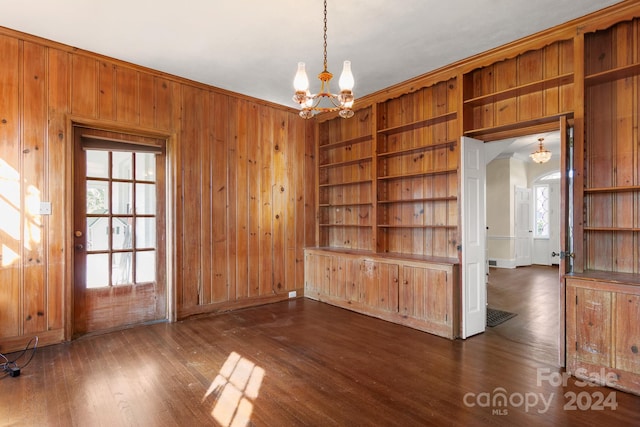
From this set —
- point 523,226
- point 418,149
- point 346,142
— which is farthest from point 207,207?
point 523,226

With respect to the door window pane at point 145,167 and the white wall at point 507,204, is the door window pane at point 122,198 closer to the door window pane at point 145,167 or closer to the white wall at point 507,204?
the door window pane at point 145,167

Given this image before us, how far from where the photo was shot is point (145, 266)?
397 centimetres

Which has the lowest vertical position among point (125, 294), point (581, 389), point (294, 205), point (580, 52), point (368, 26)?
point (581, 389)

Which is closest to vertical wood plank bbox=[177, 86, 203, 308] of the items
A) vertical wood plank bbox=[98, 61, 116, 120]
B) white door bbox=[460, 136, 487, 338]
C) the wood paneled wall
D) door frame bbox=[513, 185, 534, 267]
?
the wood paneled wall

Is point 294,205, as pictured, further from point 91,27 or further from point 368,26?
point 91,27

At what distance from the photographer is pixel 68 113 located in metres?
3.38

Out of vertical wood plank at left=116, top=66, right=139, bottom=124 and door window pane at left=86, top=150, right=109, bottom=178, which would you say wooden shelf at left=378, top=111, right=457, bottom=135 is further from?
door window pane at left=86, top=150, right=109, bottom=178

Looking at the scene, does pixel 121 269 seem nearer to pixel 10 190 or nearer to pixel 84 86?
pixel 10 190

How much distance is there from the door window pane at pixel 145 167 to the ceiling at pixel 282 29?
3.35 feet

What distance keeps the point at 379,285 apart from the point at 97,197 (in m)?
3.38

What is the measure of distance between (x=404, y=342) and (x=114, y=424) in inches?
97.8

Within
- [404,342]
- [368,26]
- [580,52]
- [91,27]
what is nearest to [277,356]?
[404,342]

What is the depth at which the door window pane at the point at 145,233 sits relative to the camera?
12.9 feet

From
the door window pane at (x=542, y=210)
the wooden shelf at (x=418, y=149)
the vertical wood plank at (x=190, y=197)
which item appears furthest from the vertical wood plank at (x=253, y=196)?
the door window pane at (x=542, y=210)
